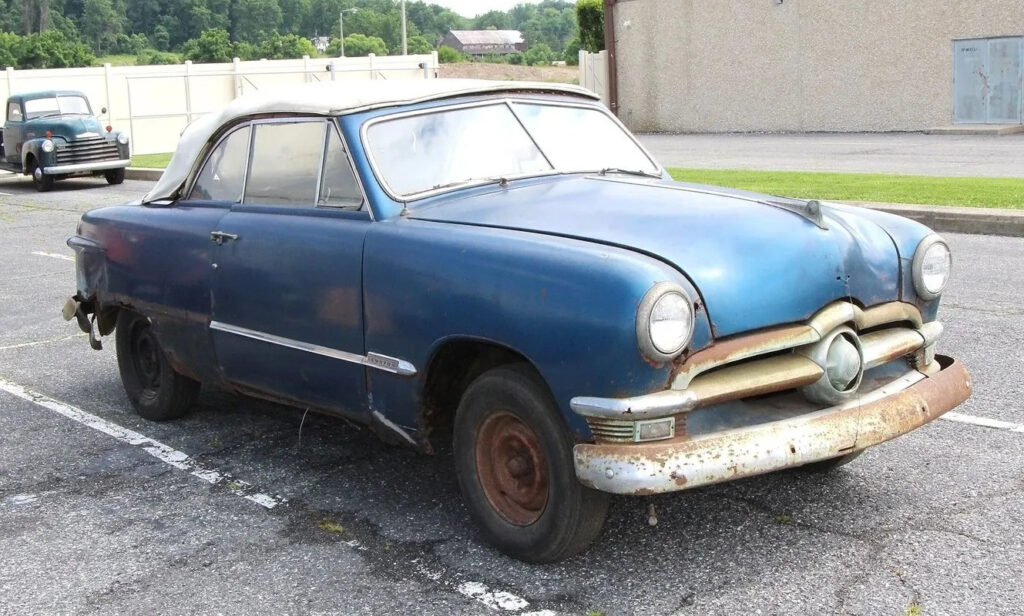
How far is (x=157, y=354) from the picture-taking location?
5941mm

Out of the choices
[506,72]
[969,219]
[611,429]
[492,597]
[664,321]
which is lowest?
[492,597]

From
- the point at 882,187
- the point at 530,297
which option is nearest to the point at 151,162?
the point at 882,187

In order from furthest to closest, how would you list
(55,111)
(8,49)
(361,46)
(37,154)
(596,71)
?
(361,46) < (8,49) < (596,71) < (55,111) < (37,154)

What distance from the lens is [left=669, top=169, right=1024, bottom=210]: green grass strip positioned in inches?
503

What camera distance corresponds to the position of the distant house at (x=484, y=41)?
134000 millimetres

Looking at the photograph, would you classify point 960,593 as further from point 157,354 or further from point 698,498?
point 157,354

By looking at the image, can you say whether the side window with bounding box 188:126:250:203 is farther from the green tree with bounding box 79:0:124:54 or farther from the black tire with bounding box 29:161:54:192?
the green tree with bounding box 79:0:124:54

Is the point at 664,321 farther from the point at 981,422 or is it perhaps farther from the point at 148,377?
the point at 148,377

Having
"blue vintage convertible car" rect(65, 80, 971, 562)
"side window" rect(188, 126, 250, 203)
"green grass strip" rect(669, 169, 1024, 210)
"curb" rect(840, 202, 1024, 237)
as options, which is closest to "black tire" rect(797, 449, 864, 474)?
"blue vintage convertible car" rect(65, 80, 971, 562)

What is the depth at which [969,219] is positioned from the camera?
1145cm

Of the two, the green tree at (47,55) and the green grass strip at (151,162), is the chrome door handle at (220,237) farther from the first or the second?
the green tree at (47,55)

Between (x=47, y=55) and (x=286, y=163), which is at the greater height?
(x=47, y=55)

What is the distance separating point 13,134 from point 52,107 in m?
0.89

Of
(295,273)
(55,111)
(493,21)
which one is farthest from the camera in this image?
(493,21)
